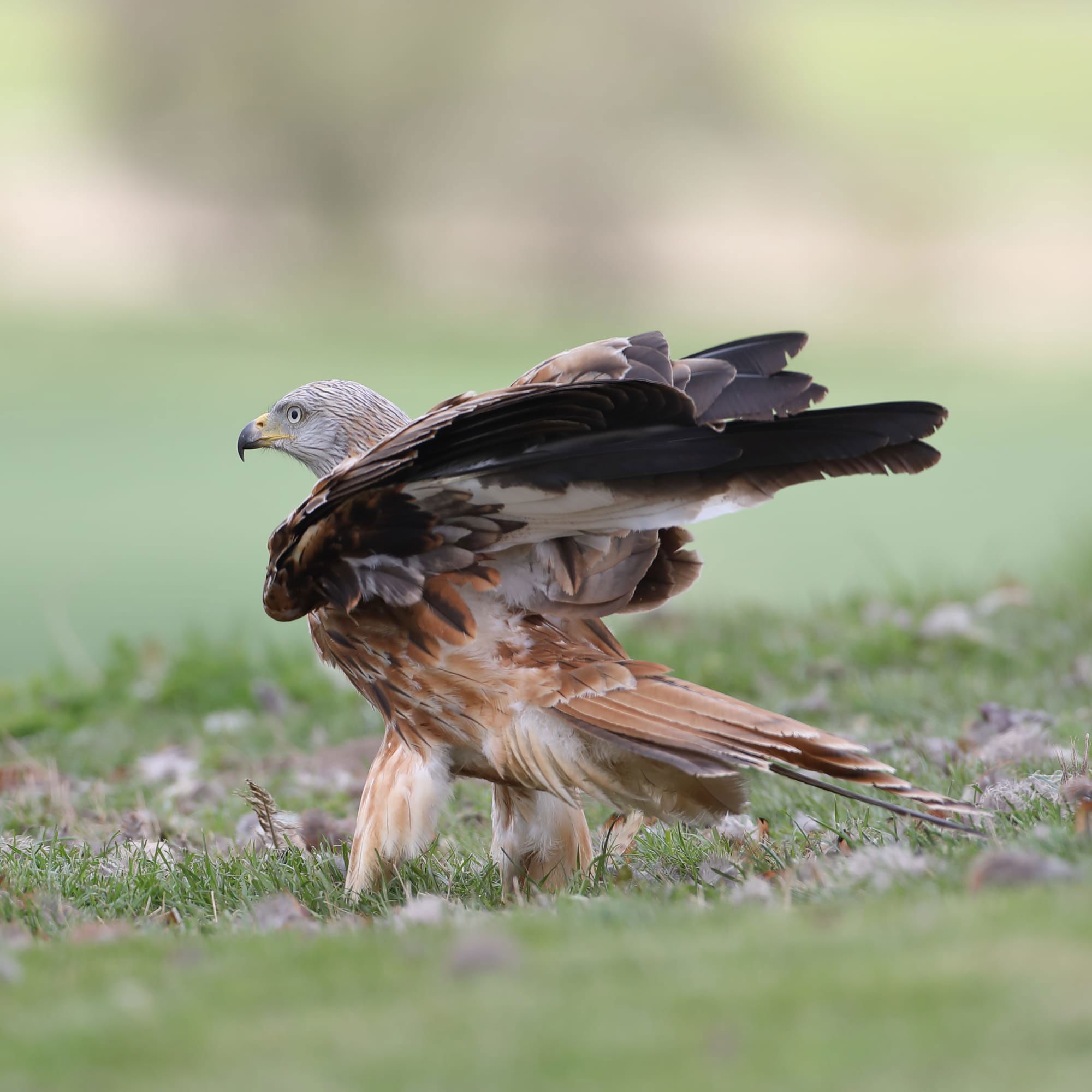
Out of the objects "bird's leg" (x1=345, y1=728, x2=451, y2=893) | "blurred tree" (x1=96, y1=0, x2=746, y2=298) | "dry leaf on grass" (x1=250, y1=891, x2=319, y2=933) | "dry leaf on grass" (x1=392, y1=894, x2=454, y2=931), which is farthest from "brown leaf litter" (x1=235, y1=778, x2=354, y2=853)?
"blurred tree" (x1=96, y1=0, x2=746, y2=298)

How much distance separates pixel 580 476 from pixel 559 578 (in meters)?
0.50

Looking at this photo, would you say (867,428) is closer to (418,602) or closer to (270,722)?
(418,602)

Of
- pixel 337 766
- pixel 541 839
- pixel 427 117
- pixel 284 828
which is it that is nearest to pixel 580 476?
pixel 541 839

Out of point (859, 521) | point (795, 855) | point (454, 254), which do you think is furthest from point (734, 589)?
point (454, 254)

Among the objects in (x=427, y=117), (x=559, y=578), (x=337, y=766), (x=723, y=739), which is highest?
(x=427, y=117)

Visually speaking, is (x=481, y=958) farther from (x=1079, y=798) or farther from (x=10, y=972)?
(x=1079, y=798)

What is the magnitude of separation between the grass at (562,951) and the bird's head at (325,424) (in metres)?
1.25

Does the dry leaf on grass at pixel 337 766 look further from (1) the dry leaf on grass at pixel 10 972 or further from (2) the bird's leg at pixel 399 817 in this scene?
(1) the dry leaf on grass at pixel 10 972

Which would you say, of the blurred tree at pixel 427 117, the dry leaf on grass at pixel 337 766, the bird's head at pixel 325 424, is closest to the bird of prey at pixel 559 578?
the bird's head at pixel 325 424

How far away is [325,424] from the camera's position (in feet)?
14.4

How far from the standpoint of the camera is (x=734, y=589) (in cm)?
1010

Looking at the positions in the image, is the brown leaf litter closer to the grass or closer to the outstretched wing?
the grass

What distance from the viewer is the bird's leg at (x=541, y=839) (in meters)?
3.73

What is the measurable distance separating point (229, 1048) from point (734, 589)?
27.6 feet
